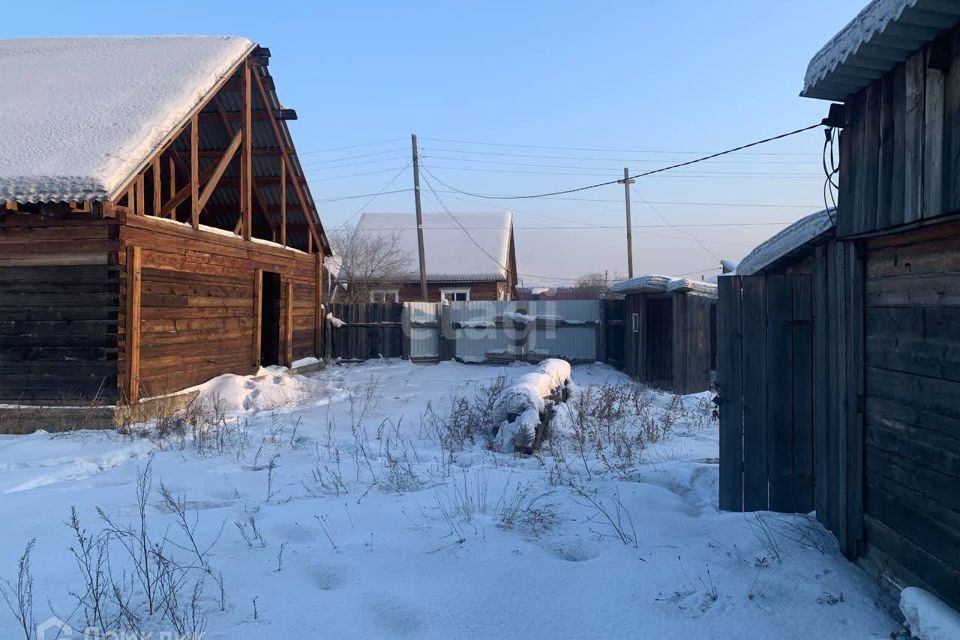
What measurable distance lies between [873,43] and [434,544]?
144 inches

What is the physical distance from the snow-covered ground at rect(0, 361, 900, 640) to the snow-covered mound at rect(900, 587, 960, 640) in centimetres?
16

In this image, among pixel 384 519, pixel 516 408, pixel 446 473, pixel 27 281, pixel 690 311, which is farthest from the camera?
pixel 690 311

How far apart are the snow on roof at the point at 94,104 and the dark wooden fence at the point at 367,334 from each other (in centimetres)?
867

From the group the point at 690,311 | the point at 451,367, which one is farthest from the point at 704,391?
the point at 451,367

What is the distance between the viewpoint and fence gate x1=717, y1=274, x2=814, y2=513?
484 cm

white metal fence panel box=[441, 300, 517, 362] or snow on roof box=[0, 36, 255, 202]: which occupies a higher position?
snow on roof box=[0, 36, 255, 202]

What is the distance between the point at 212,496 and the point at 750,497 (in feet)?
13.9

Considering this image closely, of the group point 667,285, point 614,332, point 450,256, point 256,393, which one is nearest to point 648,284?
point 667,285

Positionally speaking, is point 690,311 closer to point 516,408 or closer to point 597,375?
point 597,375

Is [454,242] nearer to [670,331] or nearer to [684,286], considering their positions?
[670,331]

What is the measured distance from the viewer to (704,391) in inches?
562

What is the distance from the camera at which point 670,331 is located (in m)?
14.6

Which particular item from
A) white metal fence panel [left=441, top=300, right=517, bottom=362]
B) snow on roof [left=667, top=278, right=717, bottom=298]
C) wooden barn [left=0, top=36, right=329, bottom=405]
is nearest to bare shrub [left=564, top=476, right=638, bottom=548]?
wooden barn [left=0, top=36, right=329, bottom=405]

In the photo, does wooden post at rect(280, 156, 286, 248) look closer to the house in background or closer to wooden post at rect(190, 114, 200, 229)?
wooden post at rect(190, 114, 200, 229)
